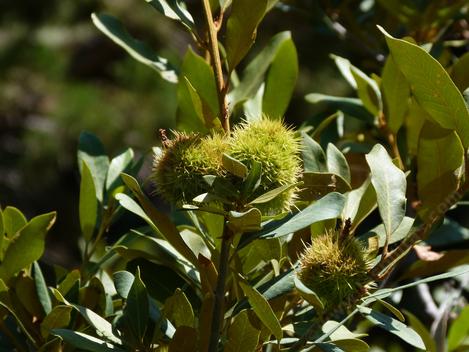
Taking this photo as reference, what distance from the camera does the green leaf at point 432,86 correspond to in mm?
757

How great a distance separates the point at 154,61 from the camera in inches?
40.2

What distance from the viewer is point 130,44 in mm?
1001

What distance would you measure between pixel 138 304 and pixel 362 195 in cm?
25

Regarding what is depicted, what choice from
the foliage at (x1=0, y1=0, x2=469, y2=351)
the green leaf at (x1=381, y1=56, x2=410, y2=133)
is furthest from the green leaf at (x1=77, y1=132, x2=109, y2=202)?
the green leaf at (x1=381, y1=56, x2=410, y2=133)

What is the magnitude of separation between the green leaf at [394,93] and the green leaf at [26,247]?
408 mm

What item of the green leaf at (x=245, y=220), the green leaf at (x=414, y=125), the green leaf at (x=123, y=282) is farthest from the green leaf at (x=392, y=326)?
the green leaf at (x=414, y=125)

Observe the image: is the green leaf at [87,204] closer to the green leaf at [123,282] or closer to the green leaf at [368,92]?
the green leaf at [123,282]

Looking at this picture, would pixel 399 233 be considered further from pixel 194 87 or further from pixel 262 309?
pixel 194 87

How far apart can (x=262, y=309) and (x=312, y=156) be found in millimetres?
217

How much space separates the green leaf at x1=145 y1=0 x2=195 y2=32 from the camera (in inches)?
32.1

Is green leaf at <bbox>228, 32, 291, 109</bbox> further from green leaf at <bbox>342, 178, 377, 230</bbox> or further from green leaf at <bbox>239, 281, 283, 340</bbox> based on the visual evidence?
green leaf at <bbox>239, 281, 283, 340</bbox>

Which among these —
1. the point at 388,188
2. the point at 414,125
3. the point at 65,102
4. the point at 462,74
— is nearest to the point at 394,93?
the point at 414,125

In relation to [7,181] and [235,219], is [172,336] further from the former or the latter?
[7,181]

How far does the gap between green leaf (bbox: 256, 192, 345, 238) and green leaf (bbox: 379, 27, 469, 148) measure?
0.13 meters
